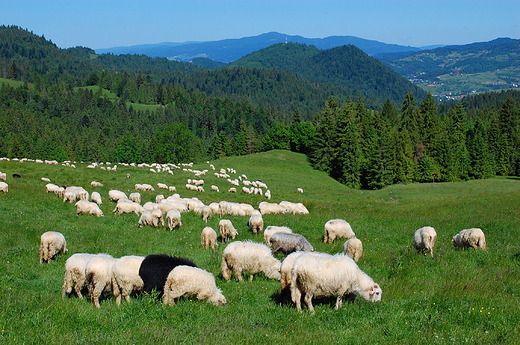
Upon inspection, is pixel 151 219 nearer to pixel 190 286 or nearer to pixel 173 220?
pixel 173 220

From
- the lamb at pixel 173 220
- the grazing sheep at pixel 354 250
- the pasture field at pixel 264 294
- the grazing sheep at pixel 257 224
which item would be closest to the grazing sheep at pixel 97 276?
the pasture field at pixel 264 294

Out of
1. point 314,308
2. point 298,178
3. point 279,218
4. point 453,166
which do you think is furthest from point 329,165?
point 314,308

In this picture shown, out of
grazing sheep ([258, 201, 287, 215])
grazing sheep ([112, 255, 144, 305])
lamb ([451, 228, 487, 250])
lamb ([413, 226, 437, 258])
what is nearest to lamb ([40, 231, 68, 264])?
grazing sheep ([112, 255, 144, 305])

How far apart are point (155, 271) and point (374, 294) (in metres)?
5.96

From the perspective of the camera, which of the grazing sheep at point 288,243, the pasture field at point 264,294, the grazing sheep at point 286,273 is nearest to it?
the pasture field at point 264,294

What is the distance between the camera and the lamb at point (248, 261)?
13.6 metres

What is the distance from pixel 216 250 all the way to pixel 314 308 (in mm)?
8157

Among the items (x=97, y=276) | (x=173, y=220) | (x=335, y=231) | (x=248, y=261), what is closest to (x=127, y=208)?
(x=173, y=220)

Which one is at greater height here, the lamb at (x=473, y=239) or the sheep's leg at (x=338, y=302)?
the sheep's leg at (x=338, y=302)

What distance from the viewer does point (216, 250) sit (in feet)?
59.0

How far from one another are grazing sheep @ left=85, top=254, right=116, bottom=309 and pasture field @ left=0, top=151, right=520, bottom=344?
306 millimetres

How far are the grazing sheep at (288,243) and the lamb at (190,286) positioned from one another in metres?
5.94

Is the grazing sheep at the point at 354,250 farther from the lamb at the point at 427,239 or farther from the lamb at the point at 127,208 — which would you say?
the lamb at the point at 127,208

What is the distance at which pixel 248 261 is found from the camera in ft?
44.9
